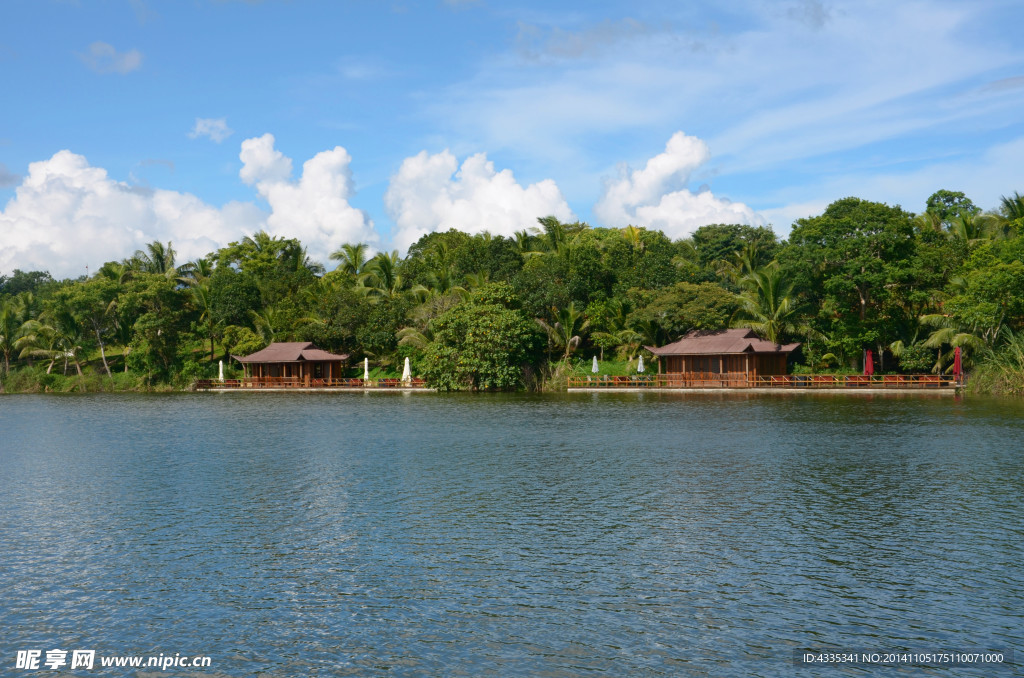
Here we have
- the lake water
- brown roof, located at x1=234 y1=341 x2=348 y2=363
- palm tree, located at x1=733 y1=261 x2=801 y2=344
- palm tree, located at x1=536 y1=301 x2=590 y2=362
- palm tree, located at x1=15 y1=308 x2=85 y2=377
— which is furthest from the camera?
palm tree, located at x1=15 y1=308 x2=85 y2=377

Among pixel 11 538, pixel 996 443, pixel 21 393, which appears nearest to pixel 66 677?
pixel 11 538

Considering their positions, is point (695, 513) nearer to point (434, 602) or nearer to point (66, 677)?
point (434, 602)

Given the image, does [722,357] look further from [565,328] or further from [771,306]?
[565,328]

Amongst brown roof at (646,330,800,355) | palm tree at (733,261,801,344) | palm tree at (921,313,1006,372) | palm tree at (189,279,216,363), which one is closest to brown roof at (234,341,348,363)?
palm tree at (189,279,216,363)

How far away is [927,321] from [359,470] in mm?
42829

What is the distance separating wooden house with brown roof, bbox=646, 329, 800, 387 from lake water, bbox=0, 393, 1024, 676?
80.5ft

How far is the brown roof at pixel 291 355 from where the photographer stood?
68.1m

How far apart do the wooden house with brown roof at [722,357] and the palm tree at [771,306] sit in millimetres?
1098

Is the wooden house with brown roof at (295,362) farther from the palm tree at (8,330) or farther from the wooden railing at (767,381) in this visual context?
the palm tree at (8,330)

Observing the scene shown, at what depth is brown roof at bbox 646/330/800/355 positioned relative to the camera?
56.9 meters

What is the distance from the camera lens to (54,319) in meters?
76.9

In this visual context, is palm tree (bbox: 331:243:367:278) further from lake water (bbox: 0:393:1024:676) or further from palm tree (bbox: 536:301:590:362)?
lake water (bbox: 0:393:1024:676)

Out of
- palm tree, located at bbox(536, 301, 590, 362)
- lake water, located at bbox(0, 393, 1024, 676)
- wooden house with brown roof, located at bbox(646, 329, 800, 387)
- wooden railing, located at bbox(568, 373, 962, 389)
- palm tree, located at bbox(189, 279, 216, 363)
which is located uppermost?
palm tree, located at bbox(189, 279, 216, 363)

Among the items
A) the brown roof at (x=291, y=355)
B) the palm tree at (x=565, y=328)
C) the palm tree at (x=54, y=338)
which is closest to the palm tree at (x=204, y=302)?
the brown roof at (x=291, y=355)
